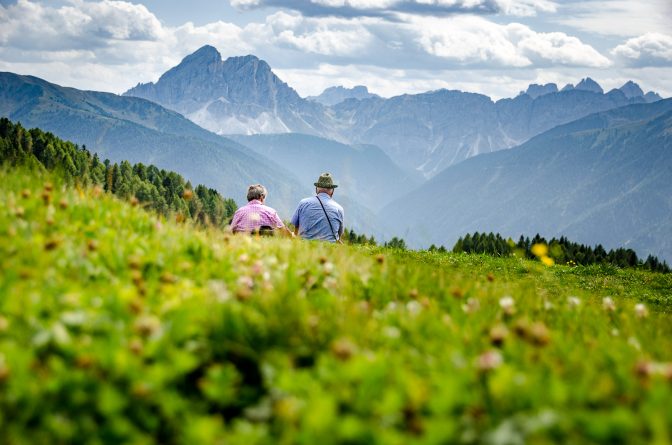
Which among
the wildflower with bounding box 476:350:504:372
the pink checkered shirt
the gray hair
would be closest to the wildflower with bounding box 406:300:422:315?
the wildflower with bounding box 476:350:504:372

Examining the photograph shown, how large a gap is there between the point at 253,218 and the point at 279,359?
10348 millimetres

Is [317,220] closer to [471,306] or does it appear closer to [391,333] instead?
[471,306]

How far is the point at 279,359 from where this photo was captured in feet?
12.7

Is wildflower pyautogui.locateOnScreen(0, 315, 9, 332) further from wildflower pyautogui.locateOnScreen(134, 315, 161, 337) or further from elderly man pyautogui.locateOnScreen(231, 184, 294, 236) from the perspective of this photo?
elderly man pyautogui.locateOnScreen(231, 184, 294, 236)

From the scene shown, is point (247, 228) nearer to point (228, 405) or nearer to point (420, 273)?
point (420, 273)

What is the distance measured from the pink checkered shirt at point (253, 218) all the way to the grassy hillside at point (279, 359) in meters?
7.67

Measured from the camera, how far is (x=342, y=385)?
11.7ft

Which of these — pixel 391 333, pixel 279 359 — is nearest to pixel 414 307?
pixel 391 333

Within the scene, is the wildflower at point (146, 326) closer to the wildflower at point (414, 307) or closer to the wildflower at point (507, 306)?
the wildflower at point (414, 307)

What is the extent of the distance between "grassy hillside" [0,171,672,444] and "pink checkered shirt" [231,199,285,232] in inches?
302

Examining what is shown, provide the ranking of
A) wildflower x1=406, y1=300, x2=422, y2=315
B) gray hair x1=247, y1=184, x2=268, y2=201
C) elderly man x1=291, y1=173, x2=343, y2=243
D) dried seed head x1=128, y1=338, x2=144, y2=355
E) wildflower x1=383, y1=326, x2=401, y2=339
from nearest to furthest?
dried seed head x1=128, y1=338, x2=144, y2=355
wildflower x1=383, y1=326, x2=401, y2=339
wildflower x1=406, y1=300, x2=422, y2=315
gray hair x1=247, y1=184, x2=268, y2=201
elderly man x1=291, y1=173, x2=343, y2=243

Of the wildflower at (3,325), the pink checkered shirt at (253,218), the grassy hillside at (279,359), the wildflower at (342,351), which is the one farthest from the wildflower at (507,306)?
the pink checkered shirt at (253,218)

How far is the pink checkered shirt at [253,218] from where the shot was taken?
46.2 ft

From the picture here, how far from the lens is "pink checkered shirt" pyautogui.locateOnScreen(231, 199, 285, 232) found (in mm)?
14078
